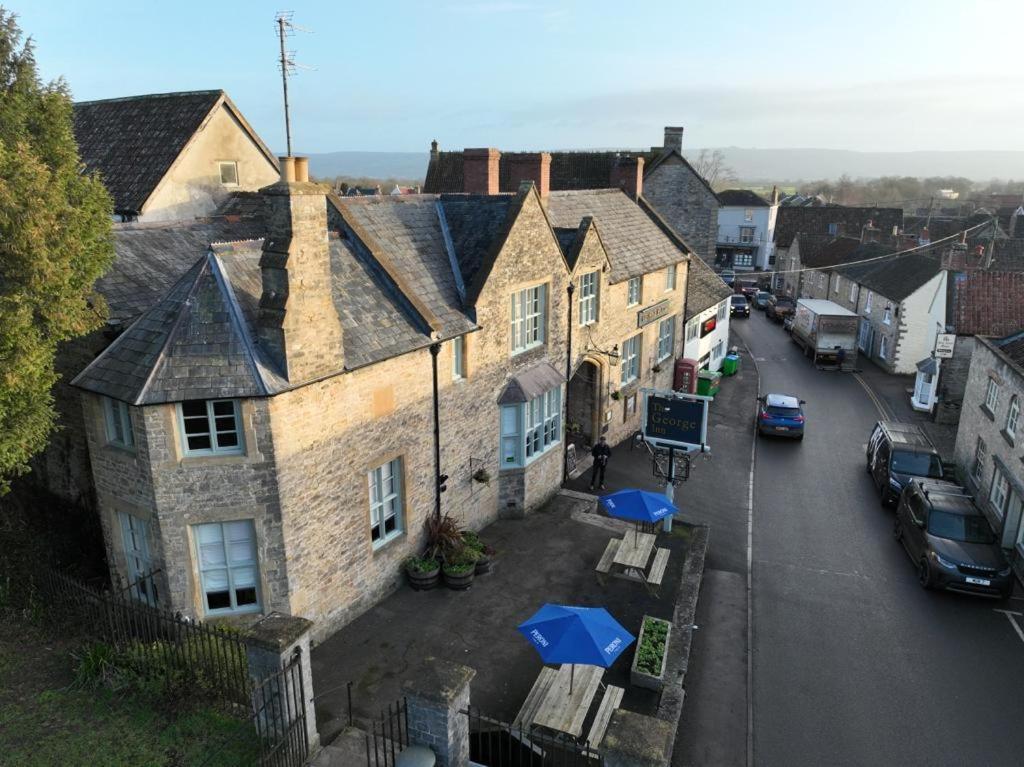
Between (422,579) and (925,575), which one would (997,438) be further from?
(422,579)

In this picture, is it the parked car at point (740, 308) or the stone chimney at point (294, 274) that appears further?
the parked car at point (740, 308)

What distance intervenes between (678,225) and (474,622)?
3935 centimetres

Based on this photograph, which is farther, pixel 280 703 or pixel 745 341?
pixel 745 341

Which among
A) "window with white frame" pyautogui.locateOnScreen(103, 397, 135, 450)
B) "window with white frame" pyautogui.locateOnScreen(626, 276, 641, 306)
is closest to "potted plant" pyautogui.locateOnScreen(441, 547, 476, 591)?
"window with white frame" pyautogui.locateOnScreen(103, 397, 135, 450)

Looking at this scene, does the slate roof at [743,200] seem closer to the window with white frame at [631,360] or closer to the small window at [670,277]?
the small window at [670,277]

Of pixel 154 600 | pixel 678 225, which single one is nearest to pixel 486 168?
pixel 154 600

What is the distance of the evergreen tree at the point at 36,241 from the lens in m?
10.3

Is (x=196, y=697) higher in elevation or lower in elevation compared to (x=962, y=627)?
higher

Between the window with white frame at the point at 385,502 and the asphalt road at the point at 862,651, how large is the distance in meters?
8.42

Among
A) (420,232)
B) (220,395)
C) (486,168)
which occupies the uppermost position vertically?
(486,168)

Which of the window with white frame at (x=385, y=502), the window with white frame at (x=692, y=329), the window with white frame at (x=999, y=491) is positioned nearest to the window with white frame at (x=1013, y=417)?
the window with white frame at (x=999, y=491)

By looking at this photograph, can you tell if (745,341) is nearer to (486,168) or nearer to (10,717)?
(486,168)

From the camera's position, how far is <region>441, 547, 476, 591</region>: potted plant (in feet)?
54.1

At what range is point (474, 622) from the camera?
15.3 metres
